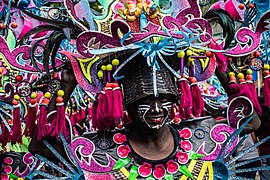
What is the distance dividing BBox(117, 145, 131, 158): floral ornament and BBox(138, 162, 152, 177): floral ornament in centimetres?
12

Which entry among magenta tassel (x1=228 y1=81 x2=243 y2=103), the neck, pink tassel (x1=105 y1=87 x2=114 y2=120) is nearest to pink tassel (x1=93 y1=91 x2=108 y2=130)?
pink tassel (x1=105 y1=87 x2=114 y2=120)

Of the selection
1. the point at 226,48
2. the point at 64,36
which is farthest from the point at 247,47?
the point at 64,36

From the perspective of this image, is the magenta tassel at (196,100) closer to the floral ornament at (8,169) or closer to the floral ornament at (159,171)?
the floral ornament at (159,171)

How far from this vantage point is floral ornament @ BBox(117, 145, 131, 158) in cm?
335

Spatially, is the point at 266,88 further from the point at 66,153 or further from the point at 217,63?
the point at 66,153

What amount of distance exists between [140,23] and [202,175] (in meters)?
0.94

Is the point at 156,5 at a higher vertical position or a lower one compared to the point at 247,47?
higher

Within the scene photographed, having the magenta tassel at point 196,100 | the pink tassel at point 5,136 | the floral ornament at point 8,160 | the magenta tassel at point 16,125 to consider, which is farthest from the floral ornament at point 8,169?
the magenta tassel at point 196,100

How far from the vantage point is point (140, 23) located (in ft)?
10.7

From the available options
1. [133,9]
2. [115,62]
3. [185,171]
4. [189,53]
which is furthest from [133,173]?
[133,9]

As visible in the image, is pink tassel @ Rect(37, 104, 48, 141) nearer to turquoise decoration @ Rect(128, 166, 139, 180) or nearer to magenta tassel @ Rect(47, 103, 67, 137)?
magenta tassel @ Rect(47, 103, 67, 137)

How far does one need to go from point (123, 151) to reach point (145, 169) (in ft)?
0.56

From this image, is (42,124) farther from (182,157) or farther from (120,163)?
(182,157)

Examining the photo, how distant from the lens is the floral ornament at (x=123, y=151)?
3350 mm
